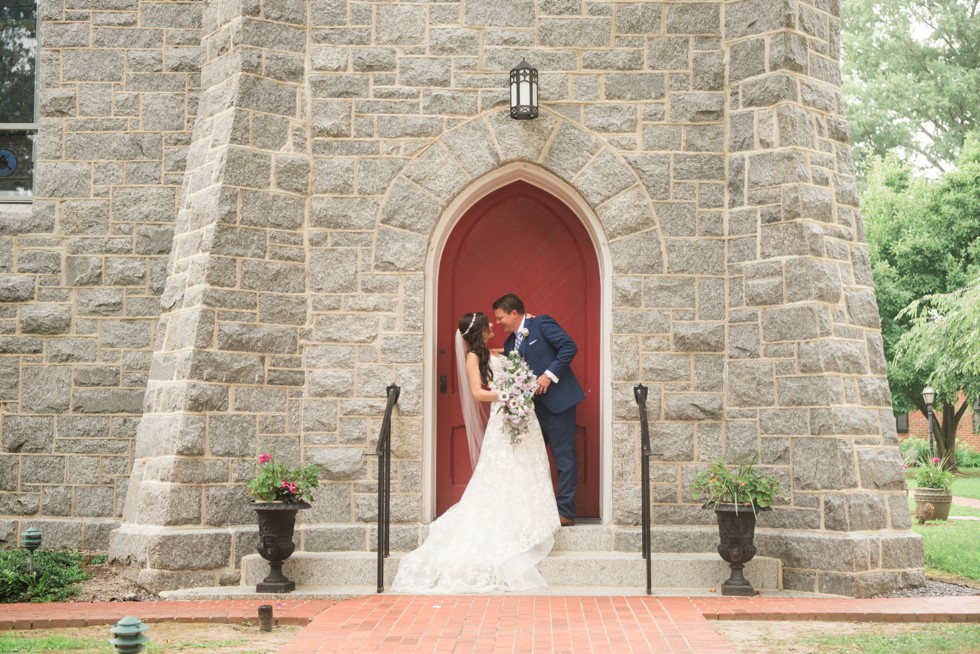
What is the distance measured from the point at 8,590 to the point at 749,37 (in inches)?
271

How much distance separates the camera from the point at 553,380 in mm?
8055

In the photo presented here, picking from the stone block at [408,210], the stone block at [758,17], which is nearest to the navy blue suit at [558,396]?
the stone block at [408,210]

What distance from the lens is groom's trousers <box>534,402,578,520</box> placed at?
8.04 metres

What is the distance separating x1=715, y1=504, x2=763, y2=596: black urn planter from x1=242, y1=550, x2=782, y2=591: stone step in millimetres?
248

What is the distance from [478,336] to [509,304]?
1.17 feet

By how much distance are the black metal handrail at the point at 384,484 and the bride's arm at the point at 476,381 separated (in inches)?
23.7

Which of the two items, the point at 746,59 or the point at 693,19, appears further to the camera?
the point at 693,19

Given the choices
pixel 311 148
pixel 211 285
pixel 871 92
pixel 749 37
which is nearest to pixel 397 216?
pixel 311 148

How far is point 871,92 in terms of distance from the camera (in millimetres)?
32312

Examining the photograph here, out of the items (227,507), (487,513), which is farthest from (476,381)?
(227,507)

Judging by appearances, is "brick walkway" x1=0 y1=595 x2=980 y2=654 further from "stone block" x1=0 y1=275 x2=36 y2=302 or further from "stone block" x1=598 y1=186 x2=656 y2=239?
"stone block" x1=0 y1=275 x2=36 y2=302

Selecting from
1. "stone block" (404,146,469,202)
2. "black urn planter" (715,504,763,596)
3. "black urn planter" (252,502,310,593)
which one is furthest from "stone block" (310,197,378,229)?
"black urn planter" (715,504,763,596)

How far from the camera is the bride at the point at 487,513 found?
288 inches

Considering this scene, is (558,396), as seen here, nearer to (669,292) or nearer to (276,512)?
(669,292)
